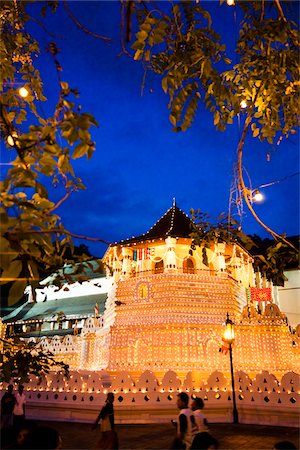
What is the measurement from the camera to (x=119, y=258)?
Result: 18.7m

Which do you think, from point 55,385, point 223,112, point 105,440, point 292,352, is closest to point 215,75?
point 223,112

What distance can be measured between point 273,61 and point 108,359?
1315cm

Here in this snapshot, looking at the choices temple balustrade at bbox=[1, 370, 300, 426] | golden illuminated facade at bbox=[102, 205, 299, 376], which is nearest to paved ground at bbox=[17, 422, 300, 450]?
temple balustrade at bbox=[1, 370, 300, 426]

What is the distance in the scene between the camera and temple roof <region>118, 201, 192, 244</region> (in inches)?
675

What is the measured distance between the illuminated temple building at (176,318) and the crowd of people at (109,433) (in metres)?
6.23

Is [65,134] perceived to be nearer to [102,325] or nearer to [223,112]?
[223,112]

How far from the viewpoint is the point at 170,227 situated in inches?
698

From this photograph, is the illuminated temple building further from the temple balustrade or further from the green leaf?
the green leaf

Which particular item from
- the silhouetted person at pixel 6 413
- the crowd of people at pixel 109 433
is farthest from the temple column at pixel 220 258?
the silhouetted person at pixel 6 413

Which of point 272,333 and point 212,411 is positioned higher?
point 272,333

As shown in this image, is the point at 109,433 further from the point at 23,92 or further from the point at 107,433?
the point at 23,92

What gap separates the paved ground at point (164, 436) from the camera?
7.33m

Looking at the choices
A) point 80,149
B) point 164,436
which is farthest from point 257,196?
point 164,436

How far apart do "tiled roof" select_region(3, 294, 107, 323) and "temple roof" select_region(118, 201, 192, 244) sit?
7094 mm
